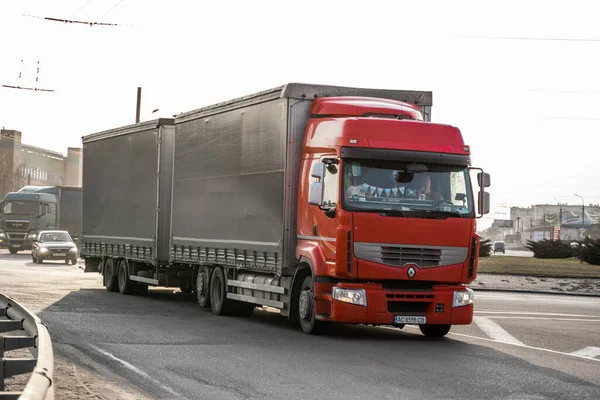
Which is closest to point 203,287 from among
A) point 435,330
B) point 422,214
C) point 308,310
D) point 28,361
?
point 308,310

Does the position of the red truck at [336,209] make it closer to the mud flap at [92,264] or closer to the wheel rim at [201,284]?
the wheel rim at [201,284]

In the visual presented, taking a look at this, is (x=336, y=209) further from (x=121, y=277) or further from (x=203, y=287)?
(x=121, y=277)

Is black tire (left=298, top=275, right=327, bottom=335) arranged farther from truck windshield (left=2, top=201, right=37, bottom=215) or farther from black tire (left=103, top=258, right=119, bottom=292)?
truck windshield (left=2, top=201, right=37, bottom=215)

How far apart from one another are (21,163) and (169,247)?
5014 inches

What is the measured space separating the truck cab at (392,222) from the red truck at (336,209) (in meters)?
0.02

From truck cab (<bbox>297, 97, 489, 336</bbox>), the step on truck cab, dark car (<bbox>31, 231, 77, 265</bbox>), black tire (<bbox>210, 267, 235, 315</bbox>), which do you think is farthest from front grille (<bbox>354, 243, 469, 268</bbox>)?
the step on truck cab

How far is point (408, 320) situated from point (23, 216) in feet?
156

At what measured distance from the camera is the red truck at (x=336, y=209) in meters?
15.8

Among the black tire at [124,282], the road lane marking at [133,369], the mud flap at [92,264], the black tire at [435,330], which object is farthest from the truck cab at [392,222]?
the mud flap at [92,264]

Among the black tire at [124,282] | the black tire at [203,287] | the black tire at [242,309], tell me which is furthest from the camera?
the black tire at [124,282]

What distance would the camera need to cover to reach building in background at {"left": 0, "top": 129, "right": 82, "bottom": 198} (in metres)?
141

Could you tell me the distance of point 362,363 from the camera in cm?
1280

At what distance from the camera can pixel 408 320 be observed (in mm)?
16016

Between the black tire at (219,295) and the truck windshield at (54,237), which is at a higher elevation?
the truck windshield at (54,237)
